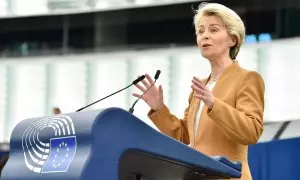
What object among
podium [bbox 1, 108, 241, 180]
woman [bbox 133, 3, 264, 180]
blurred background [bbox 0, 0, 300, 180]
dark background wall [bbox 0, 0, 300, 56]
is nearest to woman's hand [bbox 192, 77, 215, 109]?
woman [bbox 133, 3, 264, 180]

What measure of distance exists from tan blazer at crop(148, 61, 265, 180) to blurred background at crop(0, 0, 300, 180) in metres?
6.57

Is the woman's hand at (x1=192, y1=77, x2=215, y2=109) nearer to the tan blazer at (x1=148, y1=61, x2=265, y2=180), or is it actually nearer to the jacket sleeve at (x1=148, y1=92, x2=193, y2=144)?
the tan blazer at (x1=148, y1=61, x2=265, y2=180)

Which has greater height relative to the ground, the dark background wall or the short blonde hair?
the short blonde hair

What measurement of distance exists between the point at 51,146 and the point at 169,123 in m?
0.72

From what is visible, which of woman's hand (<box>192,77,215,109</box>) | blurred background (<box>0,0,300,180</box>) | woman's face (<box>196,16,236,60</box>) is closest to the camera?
woman's hand (<box>192,77,215,109</box>)

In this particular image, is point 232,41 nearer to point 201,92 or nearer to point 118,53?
point 201,92

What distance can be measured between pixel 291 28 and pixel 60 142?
332 inches

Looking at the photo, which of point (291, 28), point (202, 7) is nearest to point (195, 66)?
point (291, 28)

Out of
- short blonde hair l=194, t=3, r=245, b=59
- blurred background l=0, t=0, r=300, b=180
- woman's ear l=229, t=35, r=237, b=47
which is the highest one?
short blonde hair l=194, t=3, r=245, b=59

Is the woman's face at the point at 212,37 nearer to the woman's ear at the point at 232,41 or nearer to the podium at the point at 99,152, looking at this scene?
the woman's ear at the point at 232,41

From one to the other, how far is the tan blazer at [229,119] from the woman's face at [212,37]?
7cm

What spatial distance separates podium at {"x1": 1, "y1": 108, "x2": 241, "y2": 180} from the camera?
173 cm

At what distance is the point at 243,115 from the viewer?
219 cm

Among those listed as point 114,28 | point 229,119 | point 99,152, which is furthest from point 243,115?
point 114,28
